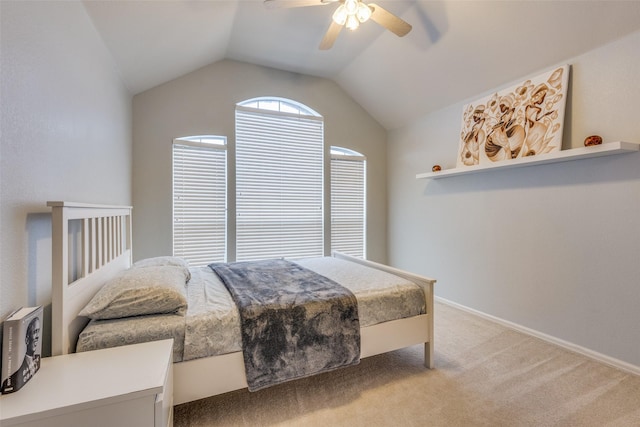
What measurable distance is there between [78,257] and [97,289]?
9.5 inches

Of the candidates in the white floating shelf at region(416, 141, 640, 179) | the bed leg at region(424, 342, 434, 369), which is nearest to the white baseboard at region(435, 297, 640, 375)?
the bed leg at region(424, 342, 434, 369)

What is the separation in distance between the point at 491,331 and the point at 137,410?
3.13 metres

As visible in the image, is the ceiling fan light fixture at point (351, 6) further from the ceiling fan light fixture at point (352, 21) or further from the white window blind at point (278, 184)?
the white window blind at point (278, 184)

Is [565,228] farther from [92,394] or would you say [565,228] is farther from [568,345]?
[92,394]

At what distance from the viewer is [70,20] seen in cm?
172

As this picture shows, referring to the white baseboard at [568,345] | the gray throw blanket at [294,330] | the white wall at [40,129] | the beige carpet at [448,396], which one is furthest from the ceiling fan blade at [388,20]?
the white baseboard at [568,345]

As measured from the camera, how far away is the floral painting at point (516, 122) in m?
2.55

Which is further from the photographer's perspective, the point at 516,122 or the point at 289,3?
the point at 516,122

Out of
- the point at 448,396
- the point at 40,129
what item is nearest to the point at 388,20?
the point at 40,129

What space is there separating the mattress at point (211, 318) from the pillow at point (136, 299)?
1.8 inches

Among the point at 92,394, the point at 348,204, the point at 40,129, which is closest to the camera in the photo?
the point at 92,394

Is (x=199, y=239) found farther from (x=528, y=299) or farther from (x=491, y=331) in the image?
(x=528, y=299)

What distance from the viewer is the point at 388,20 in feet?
7.18

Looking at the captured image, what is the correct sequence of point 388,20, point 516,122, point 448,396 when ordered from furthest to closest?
1. point 516,122
2. point 388,20
3. point 448,396
